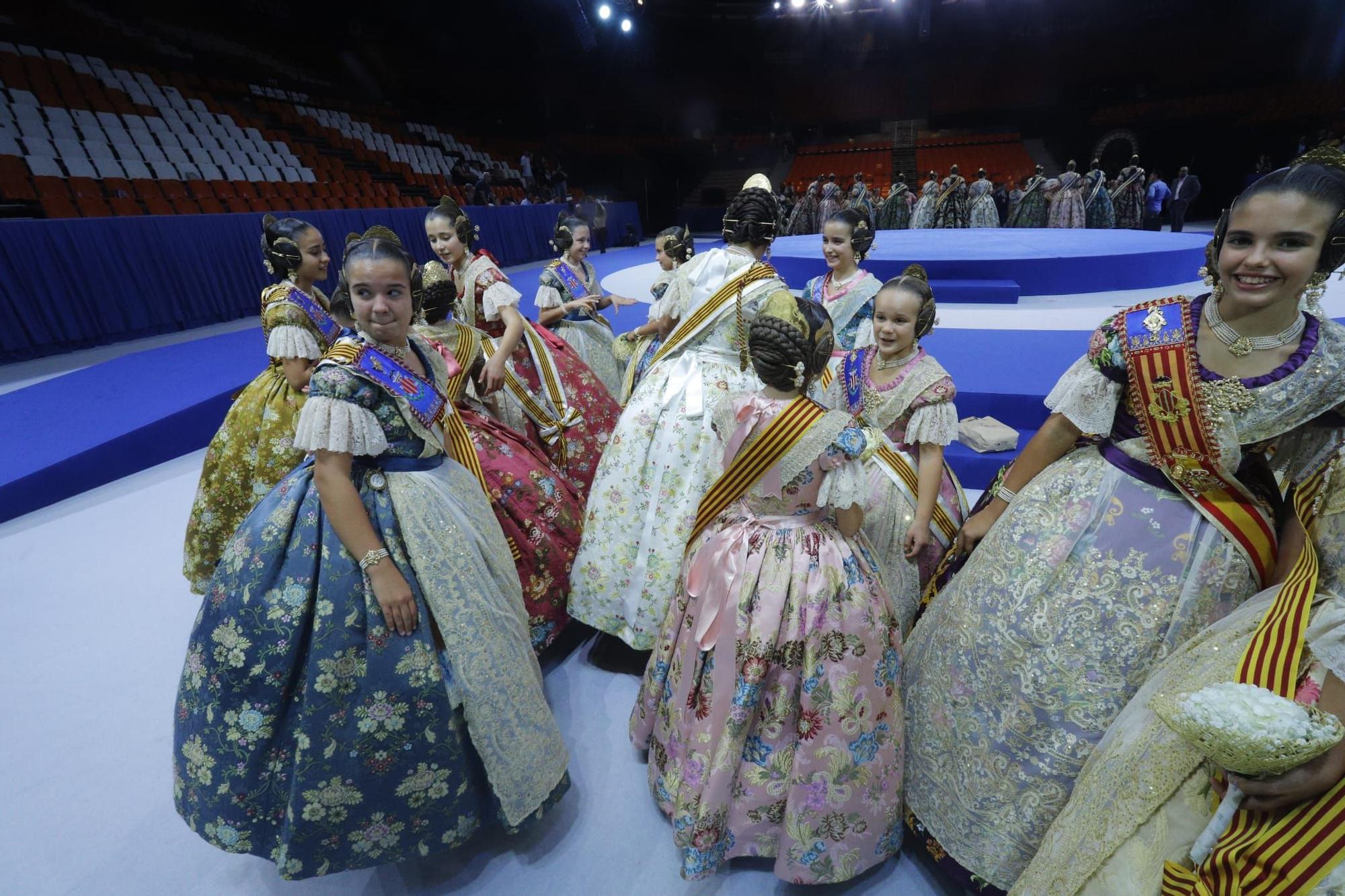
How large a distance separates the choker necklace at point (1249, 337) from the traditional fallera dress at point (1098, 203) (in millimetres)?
11969

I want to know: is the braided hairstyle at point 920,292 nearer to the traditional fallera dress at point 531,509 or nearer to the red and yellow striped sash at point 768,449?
the red and yellow striped sash at point 768,449

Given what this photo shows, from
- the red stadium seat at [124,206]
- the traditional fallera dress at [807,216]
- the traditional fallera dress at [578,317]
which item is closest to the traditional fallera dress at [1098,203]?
the traditional fallera dress at [807,216]

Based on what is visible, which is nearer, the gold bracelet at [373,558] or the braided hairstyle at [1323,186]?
the braided hairstyle at [1323,186]

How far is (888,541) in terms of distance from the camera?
169cm

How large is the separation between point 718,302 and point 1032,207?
11706 mm

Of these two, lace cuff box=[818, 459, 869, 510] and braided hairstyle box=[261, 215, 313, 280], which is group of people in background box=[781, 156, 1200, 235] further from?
lace cuff box=[818, 459, 869, 510]

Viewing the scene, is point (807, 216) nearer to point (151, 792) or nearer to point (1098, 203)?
point (1098, 203)

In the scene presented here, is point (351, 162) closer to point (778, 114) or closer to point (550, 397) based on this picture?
point (550, 397)

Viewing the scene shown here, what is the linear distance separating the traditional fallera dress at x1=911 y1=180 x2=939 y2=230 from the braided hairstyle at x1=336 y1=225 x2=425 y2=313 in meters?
12.0

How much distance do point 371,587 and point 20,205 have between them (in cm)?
620

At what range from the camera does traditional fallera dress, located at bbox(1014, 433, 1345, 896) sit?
0.87 m

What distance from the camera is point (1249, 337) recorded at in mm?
1049

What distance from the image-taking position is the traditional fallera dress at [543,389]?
2.59m

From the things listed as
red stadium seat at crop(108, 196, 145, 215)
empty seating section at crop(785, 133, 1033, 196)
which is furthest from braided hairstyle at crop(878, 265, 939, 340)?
empty seating section at crop(785, 133, 1033, 196)
